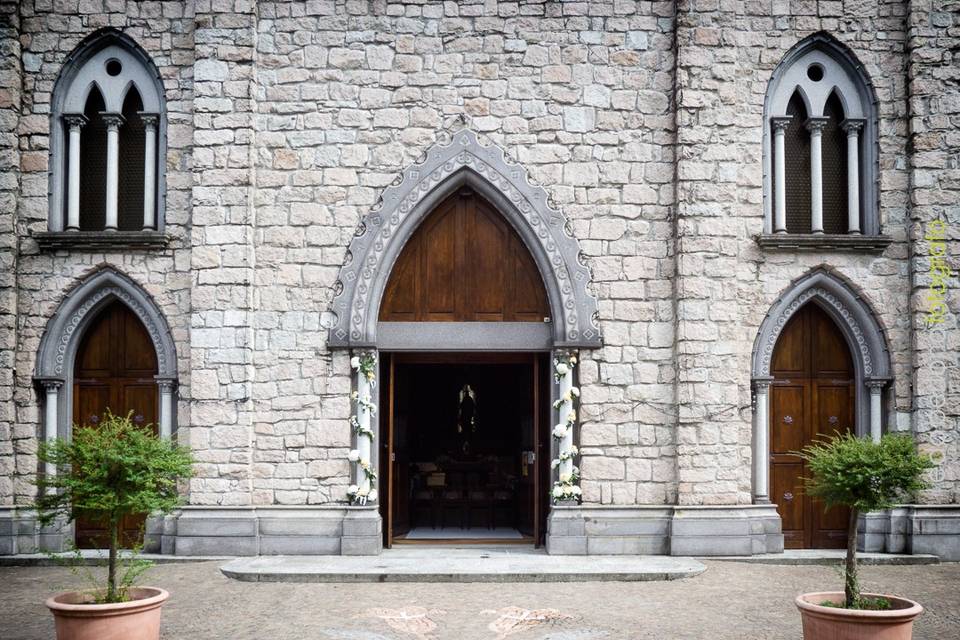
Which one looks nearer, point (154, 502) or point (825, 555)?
point (154, 502)

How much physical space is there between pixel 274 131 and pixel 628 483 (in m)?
5.71

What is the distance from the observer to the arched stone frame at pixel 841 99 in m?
11.5

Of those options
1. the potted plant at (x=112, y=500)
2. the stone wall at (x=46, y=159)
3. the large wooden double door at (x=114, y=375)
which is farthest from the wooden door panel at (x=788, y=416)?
the large wooden double door at (x=114, y=375)

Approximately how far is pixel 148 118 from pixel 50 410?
3.57 m

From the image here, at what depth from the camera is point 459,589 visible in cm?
957

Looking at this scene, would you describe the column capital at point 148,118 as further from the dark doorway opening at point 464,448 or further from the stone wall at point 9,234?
the dark doorway opening at point 464,448

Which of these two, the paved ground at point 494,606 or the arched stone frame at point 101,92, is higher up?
the arched stone frame at point 101,92

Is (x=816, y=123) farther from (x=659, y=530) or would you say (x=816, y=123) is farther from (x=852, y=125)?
(x=659, y=530)

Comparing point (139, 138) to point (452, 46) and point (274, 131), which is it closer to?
point (274, 131)

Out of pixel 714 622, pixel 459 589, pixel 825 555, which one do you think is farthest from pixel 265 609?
pixel 825 555

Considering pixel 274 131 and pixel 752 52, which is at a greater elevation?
pixel 752 52

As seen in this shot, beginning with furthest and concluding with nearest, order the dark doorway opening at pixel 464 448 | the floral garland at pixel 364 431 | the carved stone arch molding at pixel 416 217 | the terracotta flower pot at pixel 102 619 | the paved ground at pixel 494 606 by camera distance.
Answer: the dark doorway opening at pixel 464 448
the carved stone arch molding at pixel 416 217
the floral garland at pixel 364 431
the paved ground at pixel 494 606
the terracotta flower pot at pixel 102 619

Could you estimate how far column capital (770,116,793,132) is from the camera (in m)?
11.5

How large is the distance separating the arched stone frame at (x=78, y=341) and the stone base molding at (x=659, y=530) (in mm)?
4673
